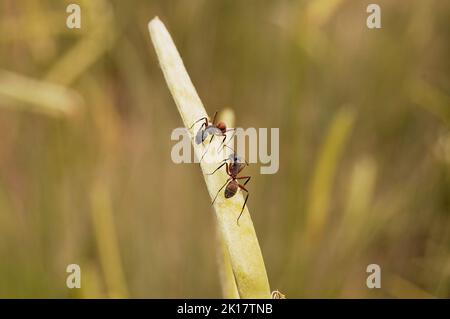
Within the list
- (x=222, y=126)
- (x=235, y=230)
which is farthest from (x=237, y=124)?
(x=235, y=230)

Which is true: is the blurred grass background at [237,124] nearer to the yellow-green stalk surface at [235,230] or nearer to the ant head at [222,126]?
the ant head at [222,126]

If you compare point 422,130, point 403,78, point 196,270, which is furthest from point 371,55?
point 196,270

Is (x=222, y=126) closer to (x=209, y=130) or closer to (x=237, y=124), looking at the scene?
(x=209, y=130)

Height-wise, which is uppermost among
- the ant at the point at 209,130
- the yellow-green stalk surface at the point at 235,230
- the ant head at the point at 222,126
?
the ant head at the point at 222,126

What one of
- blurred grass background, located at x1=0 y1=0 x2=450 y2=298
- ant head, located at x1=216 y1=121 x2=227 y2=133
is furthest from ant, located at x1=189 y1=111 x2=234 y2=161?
blurred grass background, located at x1=0 y1=0 x2=450 y2=298

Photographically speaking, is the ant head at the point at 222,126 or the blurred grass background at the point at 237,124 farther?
the blurred grass background at the point at 237,124

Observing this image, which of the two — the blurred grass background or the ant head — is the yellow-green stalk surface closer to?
the ant head

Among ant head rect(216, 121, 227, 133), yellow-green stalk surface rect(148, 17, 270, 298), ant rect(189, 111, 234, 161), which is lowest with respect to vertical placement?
yellow-green stalk surface rect(148, 17, 270, 298)

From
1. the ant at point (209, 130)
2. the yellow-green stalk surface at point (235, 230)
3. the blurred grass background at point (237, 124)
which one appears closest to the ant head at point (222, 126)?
the ant at point (209, 130)
